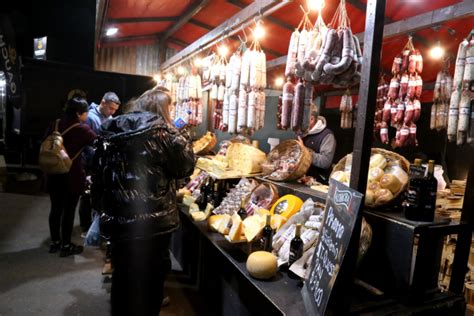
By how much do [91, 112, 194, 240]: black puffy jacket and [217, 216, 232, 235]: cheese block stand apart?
0.42m

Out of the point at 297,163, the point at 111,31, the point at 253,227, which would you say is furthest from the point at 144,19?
the point at 253,227

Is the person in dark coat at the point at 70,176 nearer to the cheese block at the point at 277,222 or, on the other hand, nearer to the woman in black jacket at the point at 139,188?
the woman in black jacket at the point at 139,188

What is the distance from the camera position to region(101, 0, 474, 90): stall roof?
380 centimetres

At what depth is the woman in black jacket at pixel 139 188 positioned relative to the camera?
213 centimetres

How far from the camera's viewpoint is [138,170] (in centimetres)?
216

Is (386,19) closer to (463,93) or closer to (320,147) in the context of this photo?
(463,93)

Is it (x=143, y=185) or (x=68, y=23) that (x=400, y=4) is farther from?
(x=68, y=23)

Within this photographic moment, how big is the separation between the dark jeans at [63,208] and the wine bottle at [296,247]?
118 inches

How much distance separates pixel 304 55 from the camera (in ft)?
7.75

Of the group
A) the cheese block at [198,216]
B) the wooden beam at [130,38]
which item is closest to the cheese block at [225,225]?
the cheese block at [198,216]

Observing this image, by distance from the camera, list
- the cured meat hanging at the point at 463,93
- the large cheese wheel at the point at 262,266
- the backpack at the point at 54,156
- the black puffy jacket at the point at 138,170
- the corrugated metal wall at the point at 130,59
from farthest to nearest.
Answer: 1. the corrugated metal wall at the point at 130,59
2. the backpack at the point at 54,156
3. the cured meat hanging at the point at 463,93
4. the black puffy jacket at the point at 138,170
5. the large cheese wheel at the point at 262,266

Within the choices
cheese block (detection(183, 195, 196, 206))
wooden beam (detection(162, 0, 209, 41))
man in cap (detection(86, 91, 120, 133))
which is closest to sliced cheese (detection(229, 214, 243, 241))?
cheese block (detection(183, 195, 196, 206))

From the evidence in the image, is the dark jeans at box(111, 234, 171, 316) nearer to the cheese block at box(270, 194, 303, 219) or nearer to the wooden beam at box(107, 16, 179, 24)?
the cheese block at box(270, 194, 303, 219)

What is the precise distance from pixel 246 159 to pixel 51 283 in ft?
7.80
